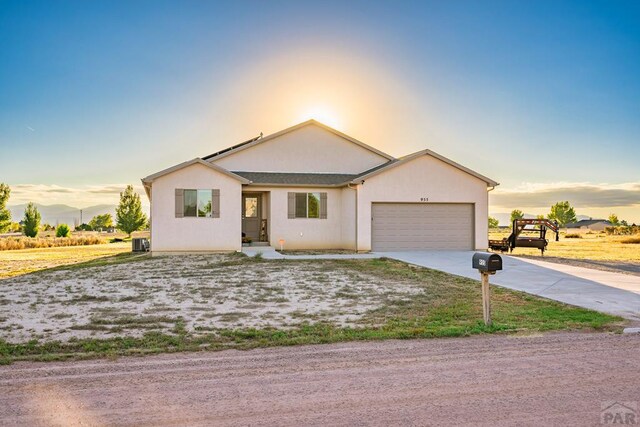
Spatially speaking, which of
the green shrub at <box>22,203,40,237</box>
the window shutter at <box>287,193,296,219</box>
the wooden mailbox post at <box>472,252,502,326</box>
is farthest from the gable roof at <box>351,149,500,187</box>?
the green shrub at <box>22,203,40,237</box>

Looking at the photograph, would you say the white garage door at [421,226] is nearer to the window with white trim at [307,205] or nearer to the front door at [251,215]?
the window with white trim at [307,205]

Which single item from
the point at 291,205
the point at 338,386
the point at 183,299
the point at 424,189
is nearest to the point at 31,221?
the point at 291,205

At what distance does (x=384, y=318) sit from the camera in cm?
744

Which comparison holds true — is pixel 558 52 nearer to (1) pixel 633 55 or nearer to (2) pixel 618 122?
(1) pixel 633 55

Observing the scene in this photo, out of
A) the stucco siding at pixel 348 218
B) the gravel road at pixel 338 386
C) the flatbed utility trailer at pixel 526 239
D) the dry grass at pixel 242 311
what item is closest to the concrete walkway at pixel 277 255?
the stucco siding at pixel 348 218

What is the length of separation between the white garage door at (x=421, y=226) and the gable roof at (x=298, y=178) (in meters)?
2.55

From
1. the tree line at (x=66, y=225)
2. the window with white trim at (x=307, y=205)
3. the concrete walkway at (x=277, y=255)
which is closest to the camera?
the concrete walkway at (x=277, y=255)

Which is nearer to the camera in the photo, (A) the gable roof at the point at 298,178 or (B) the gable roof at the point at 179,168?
(B) the gable roof at the point at 179,168

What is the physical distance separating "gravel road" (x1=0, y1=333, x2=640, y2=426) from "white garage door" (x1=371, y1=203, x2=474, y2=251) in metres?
14.7

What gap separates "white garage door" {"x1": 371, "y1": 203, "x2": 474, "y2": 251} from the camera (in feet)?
67.2

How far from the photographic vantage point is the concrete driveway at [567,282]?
852 centimetres

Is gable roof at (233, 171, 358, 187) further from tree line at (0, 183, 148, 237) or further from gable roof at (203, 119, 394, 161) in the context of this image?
tree line at (0, 183, 148, 237)

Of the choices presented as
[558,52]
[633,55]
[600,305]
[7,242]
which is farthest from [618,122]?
[7,242]

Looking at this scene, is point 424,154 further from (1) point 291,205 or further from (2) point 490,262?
(2) point 490,262
